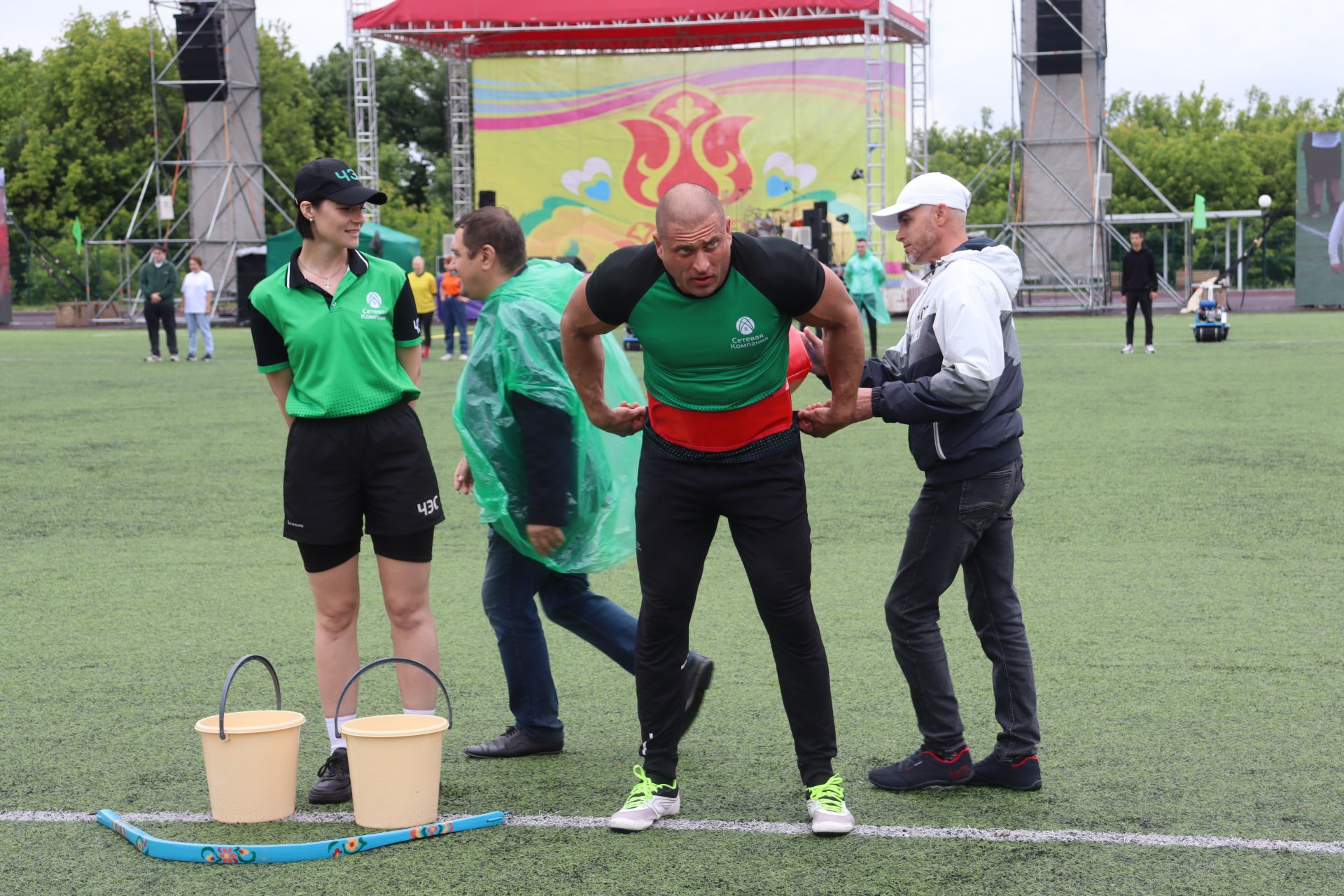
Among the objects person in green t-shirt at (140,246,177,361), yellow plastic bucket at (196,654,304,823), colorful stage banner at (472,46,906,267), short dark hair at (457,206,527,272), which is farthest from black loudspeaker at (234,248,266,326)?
Result: yellow plastic bucket at (196,654,304,823)

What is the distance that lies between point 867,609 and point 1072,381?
11168mm

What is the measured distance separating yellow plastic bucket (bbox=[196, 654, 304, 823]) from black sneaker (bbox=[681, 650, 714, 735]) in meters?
1.16

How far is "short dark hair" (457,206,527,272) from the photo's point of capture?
4.54 m

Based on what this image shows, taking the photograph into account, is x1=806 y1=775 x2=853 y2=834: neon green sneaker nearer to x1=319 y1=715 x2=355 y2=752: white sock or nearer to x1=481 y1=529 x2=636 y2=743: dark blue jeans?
x1=481 y1=529 x2=636 y2=743: dark blue jeans

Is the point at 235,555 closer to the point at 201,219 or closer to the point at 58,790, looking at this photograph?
the point at 58,790

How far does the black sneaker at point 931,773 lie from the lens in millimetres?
4250

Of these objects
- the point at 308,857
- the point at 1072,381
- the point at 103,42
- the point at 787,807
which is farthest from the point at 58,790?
the point at 103,42

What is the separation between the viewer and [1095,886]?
3.55 m

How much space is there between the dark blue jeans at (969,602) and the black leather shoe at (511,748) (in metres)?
1.19

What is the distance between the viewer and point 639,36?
40.4 m

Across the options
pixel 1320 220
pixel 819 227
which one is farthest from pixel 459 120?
pixel 1320 220

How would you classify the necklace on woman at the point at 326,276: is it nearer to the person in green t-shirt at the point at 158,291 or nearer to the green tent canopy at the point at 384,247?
the person in green t-shirt at the point at 158,291

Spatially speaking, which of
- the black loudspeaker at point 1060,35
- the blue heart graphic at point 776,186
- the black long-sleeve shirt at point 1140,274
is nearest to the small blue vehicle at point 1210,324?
the black long-sleeve shirt at point 1140,274

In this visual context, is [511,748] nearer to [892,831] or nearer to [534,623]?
[534,623]
